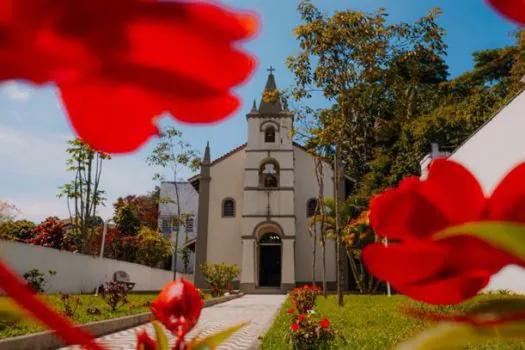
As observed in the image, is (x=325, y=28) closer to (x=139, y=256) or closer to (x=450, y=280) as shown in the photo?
(x=450, y=280)

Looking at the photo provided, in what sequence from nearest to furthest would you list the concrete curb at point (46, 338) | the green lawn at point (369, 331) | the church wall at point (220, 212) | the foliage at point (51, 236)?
the concrete curb at point (46, 338) < the green lawn at point (369, 331) < the church wall at point (220, 212) < the foliage at point (51, 236)

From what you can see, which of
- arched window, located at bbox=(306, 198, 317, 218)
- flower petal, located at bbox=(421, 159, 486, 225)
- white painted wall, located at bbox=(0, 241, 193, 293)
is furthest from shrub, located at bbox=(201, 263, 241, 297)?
flower petal, located at bbox=(421, 159, 486, 225)

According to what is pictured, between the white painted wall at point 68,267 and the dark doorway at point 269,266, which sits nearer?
A: the white painted wall at point 68,267

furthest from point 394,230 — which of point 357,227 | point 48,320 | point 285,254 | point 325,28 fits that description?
point 285,254

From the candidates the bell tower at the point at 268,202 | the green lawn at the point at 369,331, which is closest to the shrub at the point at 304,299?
the green lawn at the point at 369,331

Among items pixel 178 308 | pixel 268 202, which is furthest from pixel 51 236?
pixel 178 308

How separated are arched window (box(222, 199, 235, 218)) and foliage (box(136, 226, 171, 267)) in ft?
17.1

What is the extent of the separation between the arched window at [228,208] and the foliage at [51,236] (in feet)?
20.7

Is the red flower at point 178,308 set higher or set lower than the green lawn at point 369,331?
higher

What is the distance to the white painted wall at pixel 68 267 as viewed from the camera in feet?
36.8

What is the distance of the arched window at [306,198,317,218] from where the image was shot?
60.5ft

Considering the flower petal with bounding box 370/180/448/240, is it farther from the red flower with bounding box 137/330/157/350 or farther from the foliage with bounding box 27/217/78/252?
the foliage with bounding box 27/217/78/252

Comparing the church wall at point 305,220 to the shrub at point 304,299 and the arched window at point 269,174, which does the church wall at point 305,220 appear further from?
the shrub at point 304,299

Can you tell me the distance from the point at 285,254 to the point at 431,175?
673 inches
